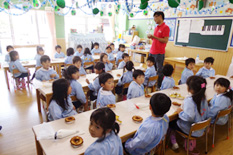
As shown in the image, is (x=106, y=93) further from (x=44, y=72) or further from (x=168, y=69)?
(x=44, y=72)

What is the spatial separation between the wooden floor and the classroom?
1 centimetres

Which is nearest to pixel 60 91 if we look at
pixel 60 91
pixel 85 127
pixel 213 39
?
pixel 60 91

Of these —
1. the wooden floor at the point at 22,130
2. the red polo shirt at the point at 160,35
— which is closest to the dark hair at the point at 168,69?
the red polo shirt at the point at 160,35

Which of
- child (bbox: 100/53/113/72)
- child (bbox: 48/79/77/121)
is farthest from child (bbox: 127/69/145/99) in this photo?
child (bbox: 100/53/113/72)

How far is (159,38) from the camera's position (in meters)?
3.37

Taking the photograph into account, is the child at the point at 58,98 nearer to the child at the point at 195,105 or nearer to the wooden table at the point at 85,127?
the wooden table at the point at 85,127

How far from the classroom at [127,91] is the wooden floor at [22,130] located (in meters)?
0.01

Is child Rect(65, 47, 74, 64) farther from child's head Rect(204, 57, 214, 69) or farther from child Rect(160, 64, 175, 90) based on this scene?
child's head Rect(204, 57, 214, 69)

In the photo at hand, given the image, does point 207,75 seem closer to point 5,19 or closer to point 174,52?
point 174,52

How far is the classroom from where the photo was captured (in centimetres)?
143

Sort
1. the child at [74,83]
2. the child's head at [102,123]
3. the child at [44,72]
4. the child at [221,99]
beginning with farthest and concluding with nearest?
Result: the child at [44,72] < the child at [74,83] < the child at [221,99] < the child's head at [102,123]

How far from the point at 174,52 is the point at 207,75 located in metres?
2.96

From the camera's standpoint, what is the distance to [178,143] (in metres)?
2.40

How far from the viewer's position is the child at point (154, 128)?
141 centimetres
